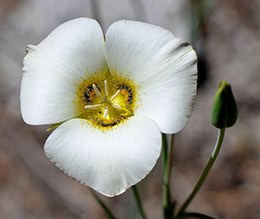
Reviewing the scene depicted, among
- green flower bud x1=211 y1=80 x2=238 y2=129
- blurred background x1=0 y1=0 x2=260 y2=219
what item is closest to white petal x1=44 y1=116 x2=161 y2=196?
green flower bud x1=211 y1=80 x2=238 y2=129

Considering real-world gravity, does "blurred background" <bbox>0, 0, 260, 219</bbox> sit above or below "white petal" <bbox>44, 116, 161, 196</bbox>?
below

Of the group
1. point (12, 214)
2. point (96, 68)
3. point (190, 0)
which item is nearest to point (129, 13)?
point (190, 0)

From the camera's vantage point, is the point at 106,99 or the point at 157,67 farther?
the point at 106,99

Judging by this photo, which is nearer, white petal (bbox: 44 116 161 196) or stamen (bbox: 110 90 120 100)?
white petal (bbox: 44 116 161 196)

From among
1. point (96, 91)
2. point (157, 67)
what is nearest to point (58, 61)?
point (96, 91)

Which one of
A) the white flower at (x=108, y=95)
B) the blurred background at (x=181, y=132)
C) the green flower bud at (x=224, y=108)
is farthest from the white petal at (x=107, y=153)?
the blurred background at (x=181, y=132)

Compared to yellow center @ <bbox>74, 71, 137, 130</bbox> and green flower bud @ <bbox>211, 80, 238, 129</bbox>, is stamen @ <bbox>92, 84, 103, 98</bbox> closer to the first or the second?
yellow center @ <bbox>74, 71, 137, 130</bbox>

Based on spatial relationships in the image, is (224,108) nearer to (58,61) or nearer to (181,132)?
(58,61)

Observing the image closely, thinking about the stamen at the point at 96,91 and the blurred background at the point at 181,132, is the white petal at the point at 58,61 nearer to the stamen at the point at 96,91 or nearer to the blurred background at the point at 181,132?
the stamen at the point at 96,91
